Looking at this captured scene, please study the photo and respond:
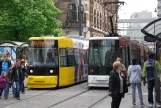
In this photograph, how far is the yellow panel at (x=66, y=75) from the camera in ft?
73.3

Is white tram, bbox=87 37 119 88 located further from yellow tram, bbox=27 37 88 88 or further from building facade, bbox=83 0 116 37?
building facade, bbox=83 0 116 37

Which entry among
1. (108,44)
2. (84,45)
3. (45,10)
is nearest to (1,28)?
(45,10)

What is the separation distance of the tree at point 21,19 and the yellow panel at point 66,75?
2068cm

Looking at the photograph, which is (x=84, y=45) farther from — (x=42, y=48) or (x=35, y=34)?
(x=35, y=34)

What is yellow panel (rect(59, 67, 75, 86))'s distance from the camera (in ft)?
73.3

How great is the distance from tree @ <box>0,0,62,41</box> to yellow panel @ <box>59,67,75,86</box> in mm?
20681

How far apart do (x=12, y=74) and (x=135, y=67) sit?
5.36 m

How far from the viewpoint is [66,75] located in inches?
899

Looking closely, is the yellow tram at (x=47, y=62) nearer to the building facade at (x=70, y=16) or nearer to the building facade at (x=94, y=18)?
the building facade at (x=70, y=16)

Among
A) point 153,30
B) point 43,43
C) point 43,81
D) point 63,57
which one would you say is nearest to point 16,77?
point 43,81

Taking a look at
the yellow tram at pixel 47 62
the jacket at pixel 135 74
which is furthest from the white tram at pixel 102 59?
the jacket at pixel 135 74

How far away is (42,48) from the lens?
22125 millimetres

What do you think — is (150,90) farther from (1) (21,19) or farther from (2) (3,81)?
(1) (21,19)

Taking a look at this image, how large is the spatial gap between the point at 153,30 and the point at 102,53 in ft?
29.1
